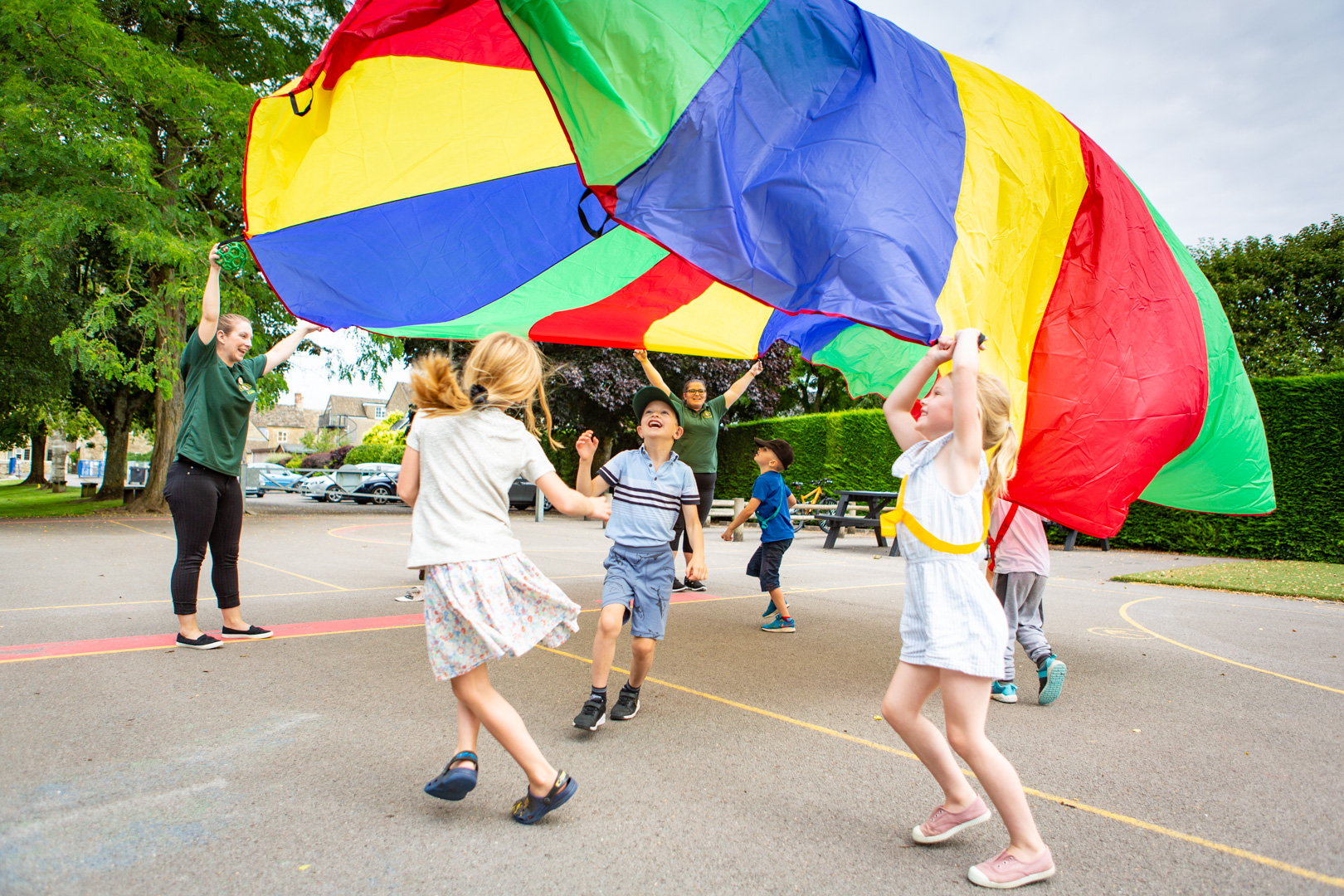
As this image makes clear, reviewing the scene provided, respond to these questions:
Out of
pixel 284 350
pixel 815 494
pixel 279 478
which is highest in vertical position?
pixel 284 350

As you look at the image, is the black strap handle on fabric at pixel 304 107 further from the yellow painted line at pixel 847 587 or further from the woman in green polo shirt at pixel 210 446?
the yellow painted line at pixel 847 587

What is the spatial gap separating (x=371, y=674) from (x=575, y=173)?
3.12m

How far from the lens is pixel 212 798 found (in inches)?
99.5

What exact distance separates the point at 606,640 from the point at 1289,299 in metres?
28.3

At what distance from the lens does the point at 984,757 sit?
7.07 feet

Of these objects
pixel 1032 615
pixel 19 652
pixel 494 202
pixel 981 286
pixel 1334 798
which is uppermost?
pixel 494 202

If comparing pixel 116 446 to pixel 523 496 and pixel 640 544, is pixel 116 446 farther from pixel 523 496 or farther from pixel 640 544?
pixel 640 544

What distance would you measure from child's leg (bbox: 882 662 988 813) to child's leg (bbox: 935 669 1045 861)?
0.08 m

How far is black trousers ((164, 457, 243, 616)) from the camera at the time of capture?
14.1 feet

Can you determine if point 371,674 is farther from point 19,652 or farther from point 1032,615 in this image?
point 1032,615

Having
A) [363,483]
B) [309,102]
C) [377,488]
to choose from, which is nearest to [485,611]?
[309,102]

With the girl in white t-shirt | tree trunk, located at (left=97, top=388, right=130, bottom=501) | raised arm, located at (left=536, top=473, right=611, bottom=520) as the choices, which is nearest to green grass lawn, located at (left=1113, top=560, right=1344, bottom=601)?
raised arm, located at (left=536, top=473, right=611, bottom=520)

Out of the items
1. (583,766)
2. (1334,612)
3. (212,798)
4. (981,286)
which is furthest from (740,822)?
(1334,612)

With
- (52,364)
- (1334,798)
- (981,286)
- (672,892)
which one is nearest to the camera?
(672,892)
